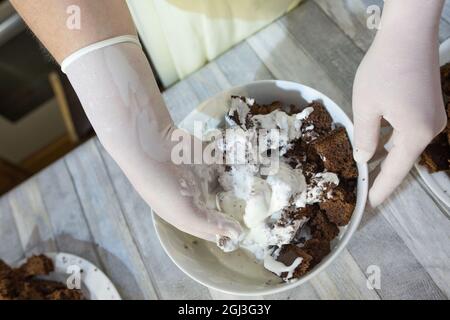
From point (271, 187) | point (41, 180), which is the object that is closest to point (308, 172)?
point (271, 187)

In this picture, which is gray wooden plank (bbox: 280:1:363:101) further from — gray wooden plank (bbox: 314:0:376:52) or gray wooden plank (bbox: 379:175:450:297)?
gray wooden plank (bbox: 379:175:450:297)

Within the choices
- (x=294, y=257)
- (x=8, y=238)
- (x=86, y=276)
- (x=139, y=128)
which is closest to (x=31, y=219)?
(x=8, y=238)

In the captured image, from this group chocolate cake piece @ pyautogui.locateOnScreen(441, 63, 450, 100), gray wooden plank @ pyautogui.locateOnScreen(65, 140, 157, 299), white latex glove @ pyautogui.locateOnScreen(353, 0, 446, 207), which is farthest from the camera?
gray wooden plank @ pyautogui.locateOnScreen(65, 140, 157, 299)

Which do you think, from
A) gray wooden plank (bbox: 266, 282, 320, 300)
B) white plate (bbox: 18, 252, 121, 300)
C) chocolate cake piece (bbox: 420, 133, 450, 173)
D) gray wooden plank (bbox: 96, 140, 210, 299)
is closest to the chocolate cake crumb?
chocolate cake piece (bbox: 420, 133, 450, 173)

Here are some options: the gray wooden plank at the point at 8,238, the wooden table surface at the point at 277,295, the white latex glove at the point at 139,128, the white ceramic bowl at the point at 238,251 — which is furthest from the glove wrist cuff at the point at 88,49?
the gray wooden plank at the point at 8,238

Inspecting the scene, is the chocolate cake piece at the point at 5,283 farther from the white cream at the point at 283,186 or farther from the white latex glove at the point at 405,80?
the white latex glove at the point at 405,80
